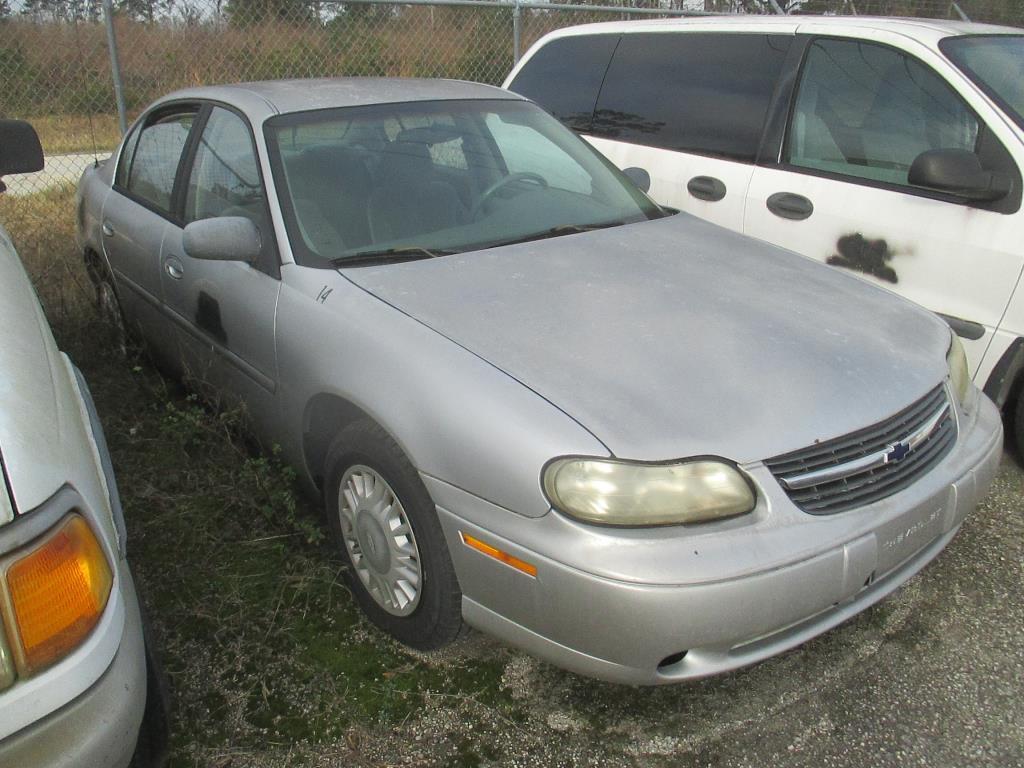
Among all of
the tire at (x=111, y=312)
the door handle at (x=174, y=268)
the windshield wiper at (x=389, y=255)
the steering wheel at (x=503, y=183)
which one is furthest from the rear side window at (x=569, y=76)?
the tire at (x=111, y=312)

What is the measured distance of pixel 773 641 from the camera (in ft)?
6.72

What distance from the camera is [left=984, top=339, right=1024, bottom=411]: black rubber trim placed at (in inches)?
124

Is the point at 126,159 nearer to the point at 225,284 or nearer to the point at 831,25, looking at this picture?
the point at 225,284

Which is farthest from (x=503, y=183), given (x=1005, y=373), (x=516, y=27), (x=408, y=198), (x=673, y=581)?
(x=516, y=27)

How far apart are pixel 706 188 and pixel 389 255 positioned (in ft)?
6.72

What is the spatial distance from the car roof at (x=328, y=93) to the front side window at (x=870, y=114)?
1.36 metres

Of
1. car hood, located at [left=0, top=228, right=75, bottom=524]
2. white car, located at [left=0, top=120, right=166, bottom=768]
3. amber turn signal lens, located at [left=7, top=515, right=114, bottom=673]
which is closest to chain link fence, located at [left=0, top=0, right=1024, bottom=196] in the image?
car hood, located at [left=0, top=228, right=75, bottom=524]

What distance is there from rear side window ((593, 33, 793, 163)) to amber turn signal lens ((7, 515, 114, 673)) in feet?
11.5

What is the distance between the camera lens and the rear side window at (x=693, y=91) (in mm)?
4062

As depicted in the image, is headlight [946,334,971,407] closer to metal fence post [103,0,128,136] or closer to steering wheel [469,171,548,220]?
steering wheel [469,171,548,220]

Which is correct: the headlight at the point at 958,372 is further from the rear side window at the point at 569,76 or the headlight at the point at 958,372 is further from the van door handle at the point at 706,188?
the rear side window at the point at 569,76

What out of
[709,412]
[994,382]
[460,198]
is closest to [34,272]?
[460,198]

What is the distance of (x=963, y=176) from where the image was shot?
3188 mm

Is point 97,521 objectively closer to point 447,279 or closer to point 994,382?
point 447,279
